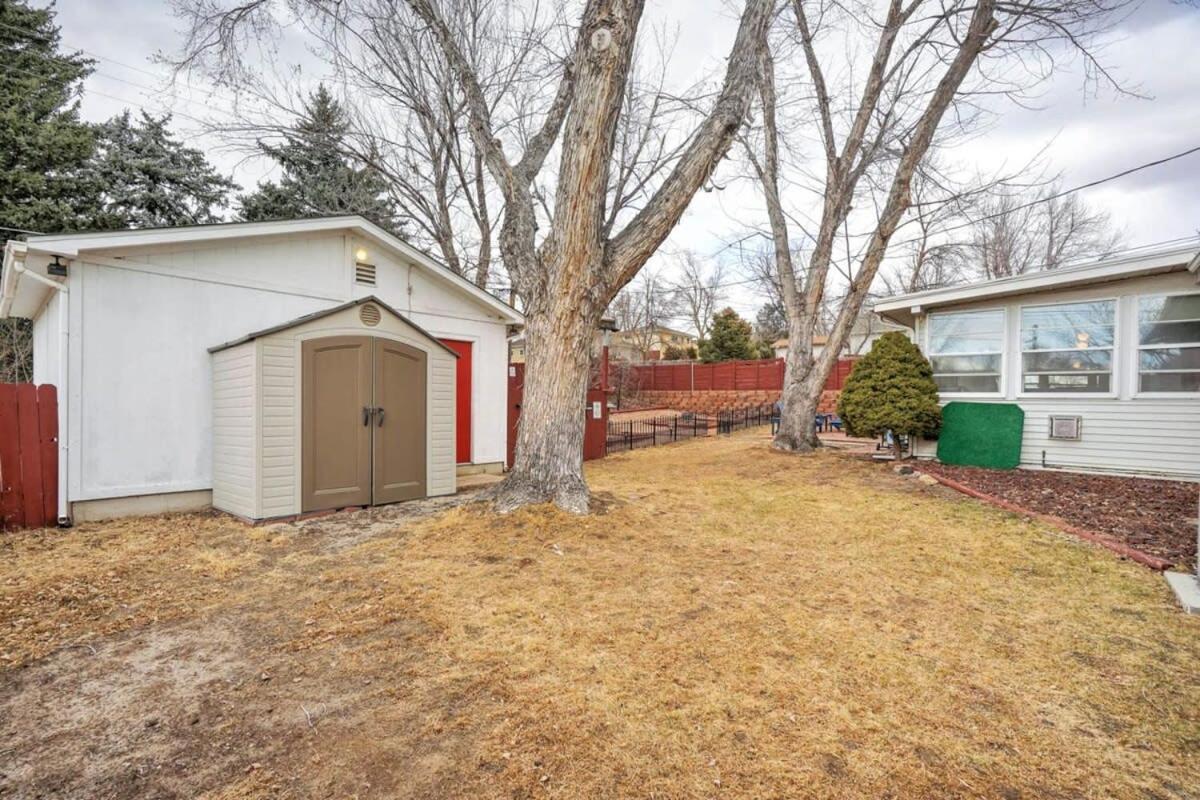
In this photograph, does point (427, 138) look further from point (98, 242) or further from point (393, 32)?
point (98, 242)

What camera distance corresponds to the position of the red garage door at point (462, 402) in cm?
810

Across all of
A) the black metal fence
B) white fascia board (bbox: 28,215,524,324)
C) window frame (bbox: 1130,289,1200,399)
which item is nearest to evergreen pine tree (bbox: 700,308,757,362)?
the black metal fence

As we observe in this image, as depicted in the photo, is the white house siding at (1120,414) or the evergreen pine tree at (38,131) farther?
the evergreen pine tree at (38,131)

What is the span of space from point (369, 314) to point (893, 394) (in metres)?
8.00

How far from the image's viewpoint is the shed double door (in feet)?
17.3

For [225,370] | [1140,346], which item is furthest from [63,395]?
[1140,346]

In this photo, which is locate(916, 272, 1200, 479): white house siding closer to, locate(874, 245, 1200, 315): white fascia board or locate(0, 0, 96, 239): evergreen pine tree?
locate(874, 245, 1200, 315): white fascia board

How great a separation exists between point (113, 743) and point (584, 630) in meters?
1.97

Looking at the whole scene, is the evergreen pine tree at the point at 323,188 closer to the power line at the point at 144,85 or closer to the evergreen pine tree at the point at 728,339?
the power line at the point at 144,85

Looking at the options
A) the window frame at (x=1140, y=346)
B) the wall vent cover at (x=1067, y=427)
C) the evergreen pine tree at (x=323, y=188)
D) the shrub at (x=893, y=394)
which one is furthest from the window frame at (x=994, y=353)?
the evergreen pine tree at (x=323, y=188)

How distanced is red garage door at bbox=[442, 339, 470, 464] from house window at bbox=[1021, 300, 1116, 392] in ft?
29.3

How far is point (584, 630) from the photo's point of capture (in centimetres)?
282

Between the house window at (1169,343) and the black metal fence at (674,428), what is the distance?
8647 mm

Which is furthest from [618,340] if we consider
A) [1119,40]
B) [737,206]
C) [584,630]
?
[584,630]
